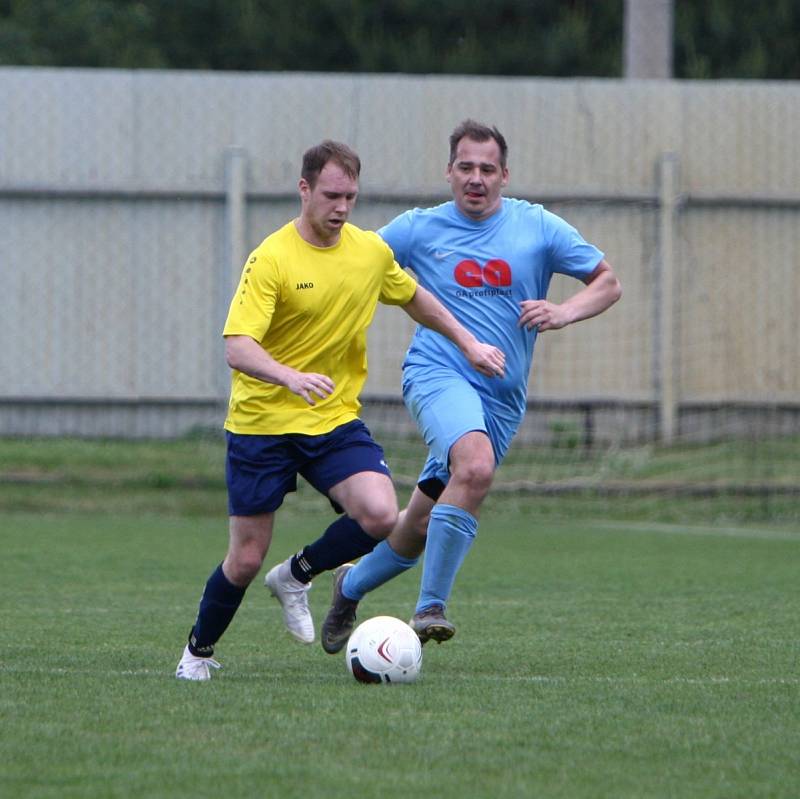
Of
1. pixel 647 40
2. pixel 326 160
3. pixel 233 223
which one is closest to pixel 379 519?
pixel 326 160

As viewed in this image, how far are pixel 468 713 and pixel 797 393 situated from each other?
972 centimetres

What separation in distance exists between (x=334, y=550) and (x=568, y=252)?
1606 millimetres

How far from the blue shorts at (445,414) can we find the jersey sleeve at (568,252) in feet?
2.02

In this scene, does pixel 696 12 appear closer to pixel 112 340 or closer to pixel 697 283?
pixel 697 283

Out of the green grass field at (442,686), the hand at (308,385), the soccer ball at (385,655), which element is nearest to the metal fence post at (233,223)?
the green grass field at (442,686)

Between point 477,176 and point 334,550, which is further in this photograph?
point 477,176

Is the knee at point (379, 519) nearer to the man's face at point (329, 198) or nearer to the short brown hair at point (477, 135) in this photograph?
the man's face at point (329, 198)

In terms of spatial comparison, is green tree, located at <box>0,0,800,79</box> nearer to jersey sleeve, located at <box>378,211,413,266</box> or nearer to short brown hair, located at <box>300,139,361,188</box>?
jersey sleeve, located at <box>378,211,413,266</box>

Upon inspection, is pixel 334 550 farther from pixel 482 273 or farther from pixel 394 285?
pixel 482 273

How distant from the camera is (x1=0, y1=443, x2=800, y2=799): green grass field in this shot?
4.20 m

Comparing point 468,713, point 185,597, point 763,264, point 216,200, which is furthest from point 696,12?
point 468,713

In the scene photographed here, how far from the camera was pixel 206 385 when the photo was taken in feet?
45.1


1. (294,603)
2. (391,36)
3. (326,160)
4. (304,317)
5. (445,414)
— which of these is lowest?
(294,603)

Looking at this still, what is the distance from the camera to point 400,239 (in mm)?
6887
